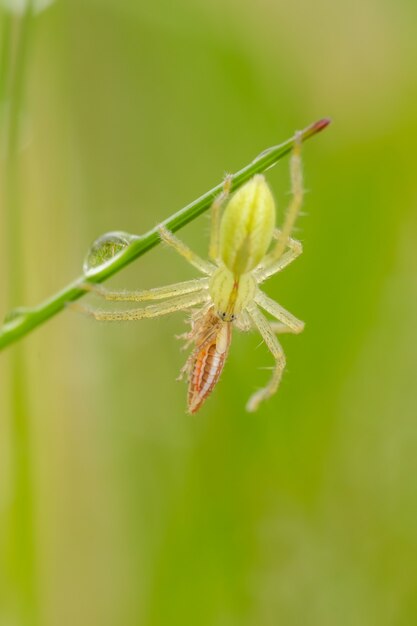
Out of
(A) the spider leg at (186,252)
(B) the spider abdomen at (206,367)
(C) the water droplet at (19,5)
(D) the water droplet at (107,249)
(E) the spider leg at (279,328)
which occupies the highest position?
(C) the water droplet at (19,5)

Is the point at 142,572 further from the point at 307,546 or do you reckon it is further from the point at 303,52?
the point at 303,52

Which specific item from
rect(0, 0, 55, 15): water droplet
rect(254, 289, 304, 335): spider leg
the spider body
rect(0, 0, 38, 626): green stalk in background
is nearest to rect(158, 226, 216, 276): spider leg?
the spider body

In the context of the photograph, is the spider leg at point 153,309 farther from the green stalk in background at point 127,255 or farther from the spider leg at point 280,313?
the green stalk in background at point 127,255

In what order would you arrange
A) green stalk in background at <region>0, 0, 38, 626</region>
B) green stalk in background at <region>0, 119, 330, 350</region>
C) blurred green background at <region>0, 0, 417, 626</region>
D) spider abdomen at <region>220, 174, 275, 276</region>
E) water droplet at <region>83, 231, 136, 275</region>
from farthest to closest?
blurred green background at <region>0, 0, 417, 626</region>, green stalk in background at <region>0, 0, 38, 626</region>, spider abdomen at <region>220, 174, 275, 276</region>, water droplet at <region>83, 231, 136, 275</region>, green stalk in background at <region>0, 119, 330, 350</region>

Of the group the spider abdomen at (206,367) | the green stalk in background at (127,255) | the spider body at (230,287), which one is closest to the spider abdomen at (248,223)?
the spider body at (230,287)

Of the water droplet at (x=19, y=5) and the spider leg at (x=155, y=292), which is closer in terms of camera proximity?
the water droplet at (x=19, y=5)

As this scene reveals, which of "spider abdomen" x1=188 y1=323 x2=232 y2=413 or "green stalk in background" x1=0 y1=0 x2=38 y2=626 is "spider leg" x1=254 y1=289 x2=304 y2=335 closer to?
"spider abdomen" x1=188 y1=323 x2=232 y2=413

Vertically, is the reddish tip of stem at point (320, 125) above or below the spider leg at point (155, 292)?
above

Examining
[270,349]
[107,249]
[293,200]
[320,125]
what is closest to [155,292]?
[270,349]
